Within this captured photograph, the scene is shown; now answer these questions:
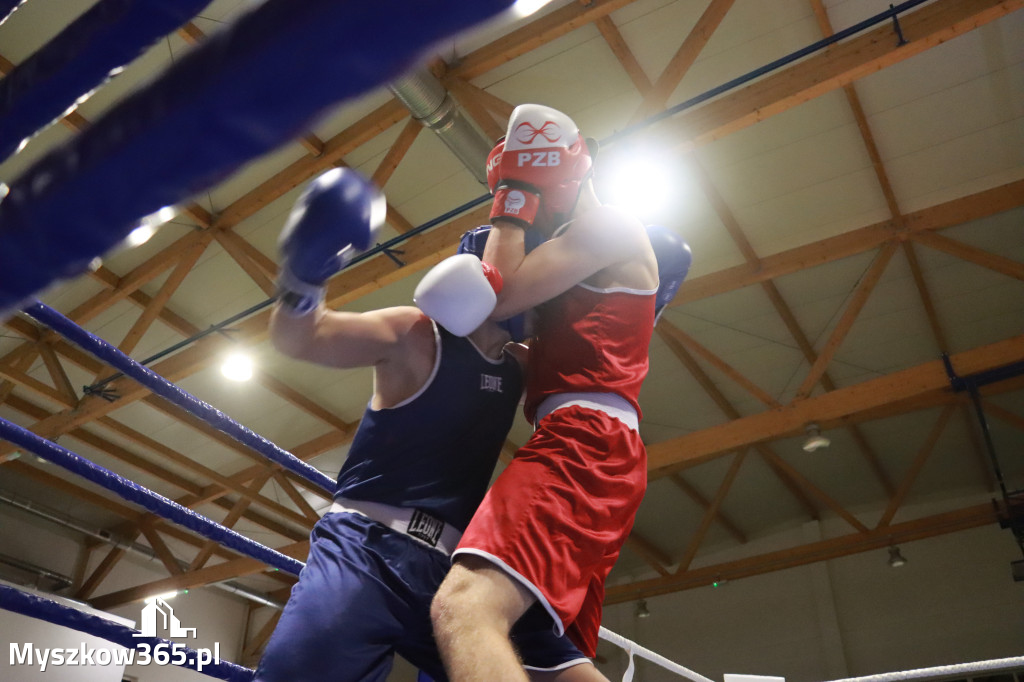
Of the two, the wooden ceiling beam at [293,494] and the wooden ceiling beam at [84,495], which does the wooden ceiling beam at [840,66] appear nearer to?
the wooden ceiling beam at [293,494]

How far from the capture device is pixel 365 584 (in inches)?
42.6

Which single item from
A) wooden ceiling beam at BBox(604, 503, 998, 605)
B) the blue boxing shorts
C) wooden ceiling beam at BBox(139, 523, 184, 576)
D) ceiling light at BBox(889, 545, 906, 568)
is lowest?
the blue boxing shorts

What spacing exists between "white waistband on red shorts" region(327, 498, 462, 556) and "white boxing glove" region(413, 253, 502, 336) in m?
0.30

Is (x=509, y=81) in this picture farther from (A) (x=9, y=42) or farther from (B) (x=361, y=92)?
(B) (x=361, y=92)

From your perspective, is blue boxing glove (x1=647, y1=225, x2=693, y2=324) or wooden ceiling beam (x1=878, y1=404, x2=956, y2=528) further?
wooden ceiling beam (x1=878, y1=404, x2=956, y2=528)

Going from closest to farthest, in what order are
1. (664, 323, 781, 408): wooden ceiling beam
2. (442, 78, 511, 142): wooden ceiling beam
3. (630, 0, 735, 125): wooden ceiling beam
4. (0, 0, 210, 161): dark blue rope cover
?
(0, 0, 210, 161): dark blue rope cover
(630, 0, 735, 125): wooden ceiling beam
(442, 78, 511, 142): wooden ceiling beam
(664, 323, 781, 408): wooden ceiling beam

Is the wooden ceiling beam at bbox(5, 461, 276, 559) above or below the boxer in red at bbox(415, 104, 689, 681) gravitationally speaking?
above

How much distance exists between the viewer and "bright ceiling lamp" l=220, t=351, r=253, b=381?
230 inches

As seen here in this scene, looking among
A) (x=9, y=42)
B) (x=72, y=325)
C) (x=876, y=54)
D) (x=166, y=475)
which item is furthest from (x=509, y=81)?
(x=166, y=475)

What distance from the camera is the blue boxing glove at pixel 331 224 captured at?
78 centimetres

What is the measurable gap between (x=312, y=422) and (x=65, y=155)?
25.0ft

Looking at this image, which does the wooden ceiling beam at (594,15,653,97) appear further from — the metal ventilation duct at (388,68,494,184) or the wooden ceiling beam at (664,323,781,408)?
the wooden ceiling beam at (664,323,781,408)

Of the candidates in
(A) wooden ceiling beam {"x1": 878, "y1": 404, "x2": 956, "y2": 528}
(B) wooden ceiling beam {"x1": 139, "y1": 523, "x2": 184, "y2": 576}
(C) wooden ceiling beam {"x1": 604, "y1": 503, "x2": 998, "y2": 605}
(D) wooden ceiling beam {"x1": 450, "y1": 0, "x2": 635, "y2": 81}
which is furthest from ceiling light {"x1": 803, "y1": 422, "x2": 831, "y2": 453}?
(B) wooden ceiling beam {"x1": 139, "y1": 523, "x2": 184, "y2": 576}

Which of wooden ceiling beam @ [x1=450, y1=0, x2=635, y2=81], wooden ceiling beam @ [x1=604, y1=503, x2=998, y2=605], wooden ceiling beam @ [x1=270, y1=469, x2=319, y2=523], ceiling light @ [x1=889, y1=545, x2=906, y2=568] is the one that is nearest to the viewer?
wooden ceiling beam @ [x1=450, y1=0, x2=635, y2=81]
